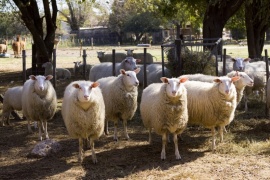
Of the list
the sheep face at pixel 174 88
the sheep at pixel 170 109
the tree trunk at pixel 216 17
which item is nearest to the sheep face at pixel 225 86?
the sheep at pixel 170 109

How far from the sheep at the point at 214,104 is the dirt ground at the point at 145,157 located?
0.50 metres

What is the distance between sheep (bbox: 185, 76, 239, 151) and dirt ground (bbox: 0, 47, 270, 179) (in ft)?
1.64

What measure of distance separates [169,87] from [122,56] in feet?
42.6

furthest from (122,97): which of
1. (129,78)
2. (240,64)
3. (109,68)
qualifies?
(109,68)

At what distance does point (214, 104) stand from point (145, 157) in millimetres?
1636

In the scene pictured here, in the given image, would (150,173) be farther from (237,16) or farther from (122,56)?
(237,16)

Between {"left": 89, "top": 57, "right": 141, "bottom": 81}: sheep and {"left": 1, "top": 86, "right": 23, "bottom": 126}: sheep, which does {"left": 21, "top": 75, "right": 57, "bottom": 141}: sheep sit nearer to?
{"left": 1, "top": 86, "right": 23, "bottom": 126}: sheep

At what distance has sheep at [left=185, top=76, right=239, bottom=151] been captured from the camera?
7.50 m

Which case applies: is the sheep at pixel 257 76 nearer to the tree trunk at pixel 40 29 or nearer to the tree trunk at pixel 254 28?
the tree trunk at pixel 254 28

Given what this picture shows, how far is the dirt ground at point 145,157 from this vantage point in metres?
6.34

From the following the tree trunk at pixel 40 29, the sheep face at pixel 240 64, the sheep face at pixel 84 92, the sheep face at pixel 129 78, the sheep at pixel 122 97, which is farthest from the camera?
the tree trunk at pixel 40 29

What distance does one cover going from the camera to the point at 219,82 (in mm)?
7574

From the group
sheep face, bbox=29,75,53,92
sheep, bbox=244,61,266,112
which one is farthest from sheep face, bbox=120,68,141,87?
sheep, bbox=244,61,266,112

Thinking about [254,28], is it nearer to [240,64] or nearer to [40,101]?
[240,64]
